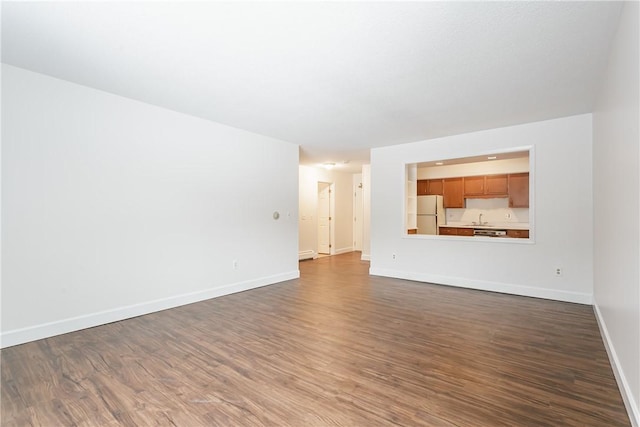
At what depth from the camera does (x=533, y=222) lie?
4297 millimetres

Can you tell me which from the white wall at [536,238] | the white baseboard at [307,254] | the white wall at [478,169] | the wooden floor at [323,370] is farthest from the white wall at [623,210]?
the white baseboard at [307,254]

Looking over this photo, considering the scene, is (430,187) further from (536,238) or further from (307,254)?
(307,254)

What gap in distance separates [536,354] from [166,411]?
2.85m

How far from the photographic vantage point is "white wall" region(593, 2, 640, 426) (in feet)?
5.38

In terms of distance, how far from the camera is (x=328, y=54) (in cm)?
245

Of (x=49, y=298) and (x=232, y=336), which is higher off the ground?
(x=49, y=298)

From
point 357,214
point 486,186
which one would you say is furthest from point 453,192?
point 357,214

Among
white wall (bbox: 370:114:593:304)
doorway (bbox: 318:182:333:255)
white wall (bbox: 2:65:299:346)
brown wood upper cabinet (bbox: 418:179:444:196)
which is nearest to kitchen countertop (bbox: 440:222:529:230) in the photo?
brown wood upper cabinet (bbox: 418:179:444:196)

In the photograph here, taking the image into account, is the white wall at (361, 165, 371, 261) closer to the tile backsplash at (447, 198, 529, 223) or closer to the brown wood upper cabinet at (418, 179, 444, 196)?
the brown wood upper cabinet at (418, 179, 444, 196)

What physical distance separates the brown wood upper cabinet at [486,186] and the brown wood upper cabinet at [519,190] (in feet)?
0.42

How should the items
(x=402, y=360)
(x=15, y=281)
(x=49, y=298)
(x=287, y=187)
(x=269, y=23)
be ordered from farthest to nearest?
(x=287, y=187) → (x=49, y=298) → (x=15, y=281) → (x=402, y=360) → (x=269, y=23)

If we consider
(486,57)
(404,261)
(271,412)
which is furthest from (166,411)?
(404,261)

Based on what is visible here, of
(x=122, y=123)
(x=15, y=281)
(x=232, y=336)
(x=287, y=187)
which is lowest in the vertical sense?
(x=232, y=336)

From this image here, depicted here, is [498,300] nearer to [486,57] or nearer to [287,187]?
[486,57]
